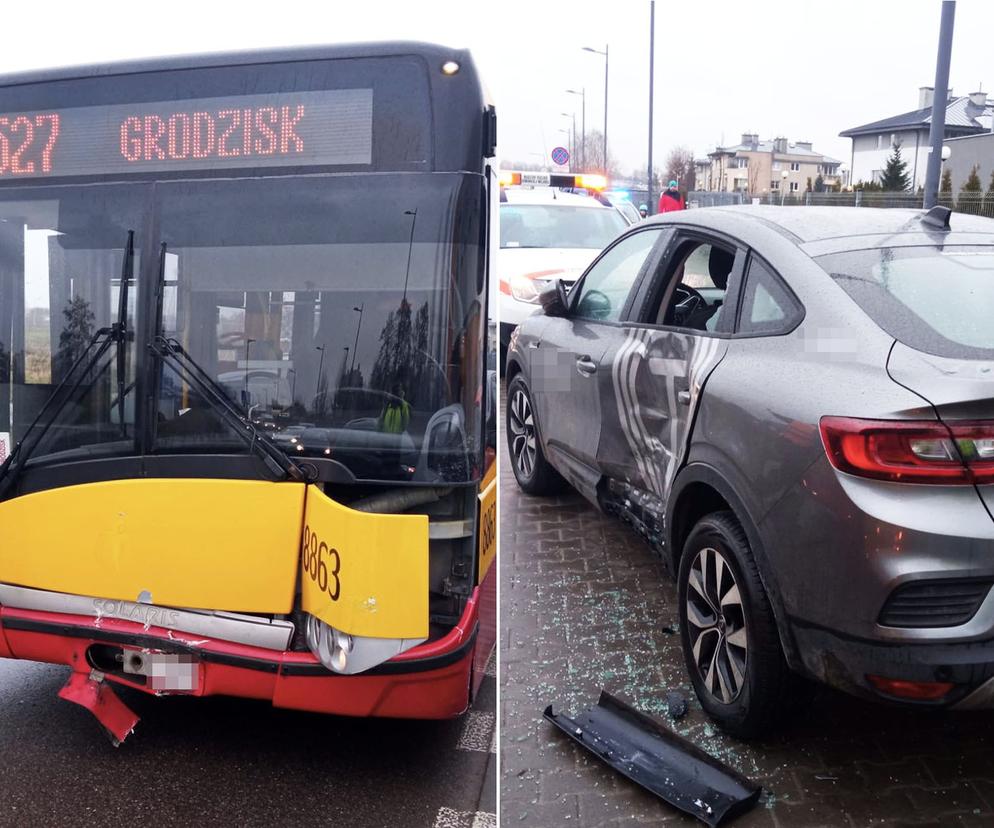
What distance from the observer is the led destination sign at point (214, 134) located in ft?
11.3

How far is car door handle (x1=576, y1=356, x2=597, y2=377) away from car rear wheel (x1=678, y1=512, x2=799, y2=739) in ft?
4.66

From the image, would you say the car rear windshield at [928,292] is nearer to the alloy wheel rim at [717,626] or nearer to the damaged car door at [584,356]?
the alloy wheel rim at [717,626]

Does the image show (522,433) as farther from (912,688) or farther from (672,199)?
(672,199)

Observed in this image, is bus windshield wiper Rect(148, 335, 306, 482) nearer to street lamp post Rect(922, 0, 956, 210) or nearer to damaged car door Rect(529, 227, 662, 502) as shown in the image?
damaged car door Rect(529, 227, 662, 502)

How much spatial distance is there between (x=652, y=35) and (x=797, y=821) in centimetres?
2791

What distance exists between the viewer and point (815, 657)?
9.97ft

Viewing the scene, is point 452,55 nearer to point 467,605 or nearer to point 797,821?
point 467,605

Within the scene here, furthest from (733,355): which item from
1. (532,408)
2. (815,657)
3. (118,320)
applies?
(532,408)

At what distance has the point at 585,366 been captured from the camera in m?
5.14

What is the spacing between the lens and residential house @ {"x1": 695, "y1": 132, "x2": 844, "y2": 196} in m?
96.1

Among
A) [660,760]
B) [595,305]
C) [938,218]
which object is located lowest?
[660,760]

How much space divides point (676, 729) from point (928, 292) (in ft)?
5.83

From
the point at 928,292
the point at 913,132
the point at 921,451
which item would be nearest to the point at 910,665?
the point at 921,451

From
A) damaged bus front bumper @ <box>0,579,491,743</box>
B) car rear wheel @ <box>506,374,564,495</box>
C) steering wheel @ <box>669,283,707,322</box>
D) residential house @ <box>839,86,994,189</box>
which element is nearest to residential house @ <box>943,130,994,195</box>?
residential house @ <box>839,86,994,189</box>
